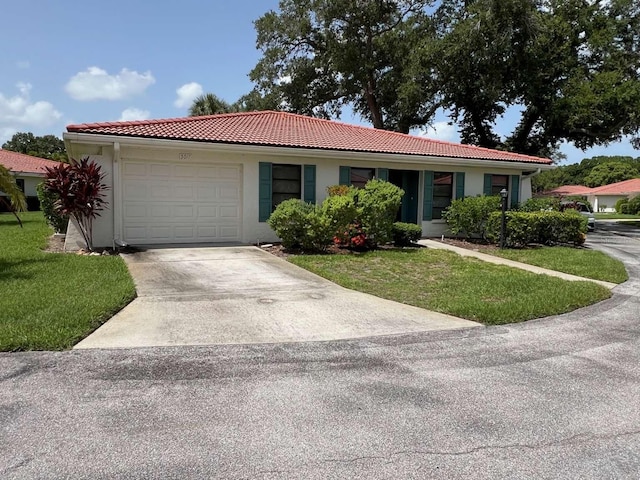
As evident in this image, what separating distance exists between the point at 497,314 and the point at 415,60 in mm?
18830

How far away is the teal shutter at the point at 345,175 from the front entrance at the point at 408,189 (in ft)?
6.73

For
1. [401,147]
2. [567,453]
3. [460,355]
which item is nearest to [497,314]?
[460,355]

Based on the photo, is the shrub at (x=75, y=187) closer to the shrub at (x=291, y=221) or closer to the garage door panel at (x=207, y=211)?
the garage door panel at (x=207, y=211)

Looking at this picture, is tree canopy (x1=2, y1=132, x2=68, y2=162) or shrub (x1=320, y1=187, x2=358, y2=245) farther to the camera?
tree canopy (x1=2, y1=132, x2=68, y2=162)

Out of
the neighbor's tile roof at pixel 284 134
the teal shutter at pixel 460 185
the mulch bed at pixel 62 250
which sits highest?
the neighbor's tile roof at pixel 284 134

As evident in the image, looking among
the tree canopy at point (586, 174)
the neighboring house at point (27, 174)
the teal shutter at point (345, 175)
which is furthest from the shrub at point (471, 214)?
the tree canopy at point (586, 174)

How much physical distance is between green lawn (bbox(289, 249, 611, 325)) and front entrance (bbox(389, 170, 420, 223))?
14.7 feet

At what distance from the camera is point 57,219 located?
43.8ft

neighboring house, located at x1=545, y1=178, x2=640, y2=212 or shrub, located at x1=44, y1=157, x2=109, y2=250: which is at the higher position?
neighboring house, located at x1=545, y1=178, x2=640, y2=212

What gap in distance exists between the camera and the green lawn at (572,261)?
9158mm

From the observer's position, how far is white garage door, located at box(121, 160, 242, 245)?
11.5 m

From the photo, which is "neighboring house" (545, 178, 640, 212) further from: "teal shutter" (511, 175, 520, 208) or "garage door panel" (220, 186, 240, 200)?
"garage door panel" (220, 186, 240, 200)

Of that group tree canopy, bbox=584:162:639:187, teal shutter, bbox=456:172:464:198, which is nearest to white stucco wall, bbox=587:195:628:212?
tree canopy, bbox=584:162:639:187

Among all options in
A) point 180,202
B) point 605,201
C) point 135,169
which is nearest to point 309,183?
point 180,202
